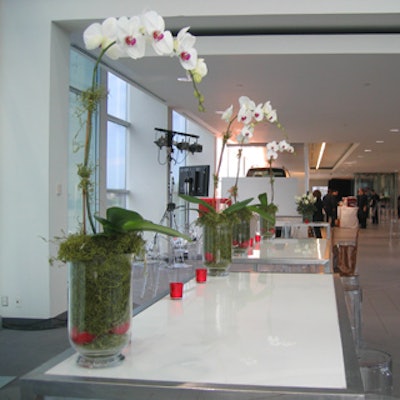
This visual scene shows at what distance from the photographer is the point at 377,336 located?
4.45m

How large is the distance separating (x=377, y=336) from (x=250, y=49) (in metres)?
3.08

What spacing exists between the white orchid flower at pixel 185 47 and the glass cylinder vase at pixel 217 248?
1117 millimetres

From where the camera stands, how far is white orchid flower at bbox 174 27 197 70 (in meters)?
1.33

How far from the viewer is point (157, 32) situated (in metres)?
1.23

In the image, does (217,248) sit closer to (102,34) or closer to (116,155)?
(102,34)

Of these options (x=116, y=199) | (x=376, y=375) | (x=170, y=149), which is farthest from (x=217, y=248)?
(x=116, y=199)

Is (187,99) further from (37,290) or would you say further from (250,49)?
(37,290)

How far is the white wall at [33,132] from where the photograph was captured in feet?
15.9

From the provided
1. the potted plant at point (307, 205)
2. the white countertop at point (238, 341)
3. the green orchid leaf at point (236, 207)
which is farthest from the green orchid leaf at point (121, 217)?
the potted plant at point (307, 205)

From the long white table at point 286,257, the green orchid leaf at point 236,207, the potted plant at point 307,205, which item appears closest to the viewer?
the green orchid leaf at point 236,207

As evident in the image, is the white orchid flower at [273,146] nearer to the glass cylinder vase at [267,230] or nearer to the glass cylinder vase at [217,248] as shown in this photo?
the glass cylinder vase at [267,230]

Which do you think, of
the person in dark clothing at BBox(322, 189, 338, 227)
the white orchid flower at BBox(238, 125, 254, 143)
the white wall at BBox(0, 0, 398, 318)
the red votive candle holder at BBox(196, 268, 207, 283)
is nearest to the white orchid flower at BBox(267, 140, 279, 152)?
the white wall at BBox(0, 0, 398, 318)

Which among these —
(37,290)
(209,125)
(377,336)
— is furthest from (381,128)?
(37,290)

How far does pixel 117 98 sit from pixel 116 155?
1042mm
